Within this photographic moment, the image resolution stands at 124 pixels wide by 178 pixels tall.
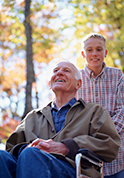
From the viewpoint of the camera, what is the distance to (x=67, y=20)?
964cm

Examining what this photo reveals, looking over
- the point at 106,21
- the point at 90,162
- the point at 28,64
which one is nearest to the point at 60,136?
the point at 90,162

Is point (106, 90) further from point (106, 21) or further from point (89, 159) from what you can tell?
point (106, 21)

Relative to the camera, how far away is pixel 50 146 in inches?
92.0

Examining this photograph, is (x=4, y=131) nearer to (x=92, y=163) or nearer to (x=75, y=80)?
(x=75, y=80)

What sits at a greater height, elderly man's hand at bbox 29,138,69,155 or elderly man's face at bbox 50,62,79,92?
elderly man's face at bbox 50,62,79,92

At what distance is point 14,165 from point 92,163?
1.91 ft

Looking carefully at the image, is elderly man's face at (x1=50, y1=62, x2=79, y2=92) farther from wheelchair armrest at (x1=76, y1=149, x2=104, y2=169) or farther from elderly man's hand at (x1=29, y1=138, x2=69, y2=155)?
wheelchair armrest at (x1=76, y1=149, x2=104, y2=169)

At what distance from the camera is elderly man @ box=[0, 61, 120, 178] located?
206cm

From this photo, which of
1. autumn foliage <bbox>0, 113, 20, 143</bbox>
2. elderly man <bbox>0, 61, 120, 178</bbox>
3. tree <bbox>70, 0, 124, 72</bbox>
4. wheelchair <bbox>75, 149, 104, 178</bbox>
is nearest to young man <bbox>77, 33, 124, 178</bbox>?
elderly man <bbox>0, 61, 120, 178</bbox>

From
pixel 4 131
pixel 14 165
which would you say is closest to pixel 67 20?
pixel 4 131

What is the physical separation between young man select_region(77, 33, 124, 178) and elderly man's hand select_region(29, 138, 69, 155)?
1001mm

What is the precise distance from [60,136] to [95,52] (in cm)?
117

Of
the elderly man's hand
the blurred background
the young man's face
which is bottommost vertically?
the elderly man's hand

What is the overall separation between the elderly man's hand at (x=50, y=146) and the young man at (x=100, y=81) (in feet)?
3.28
